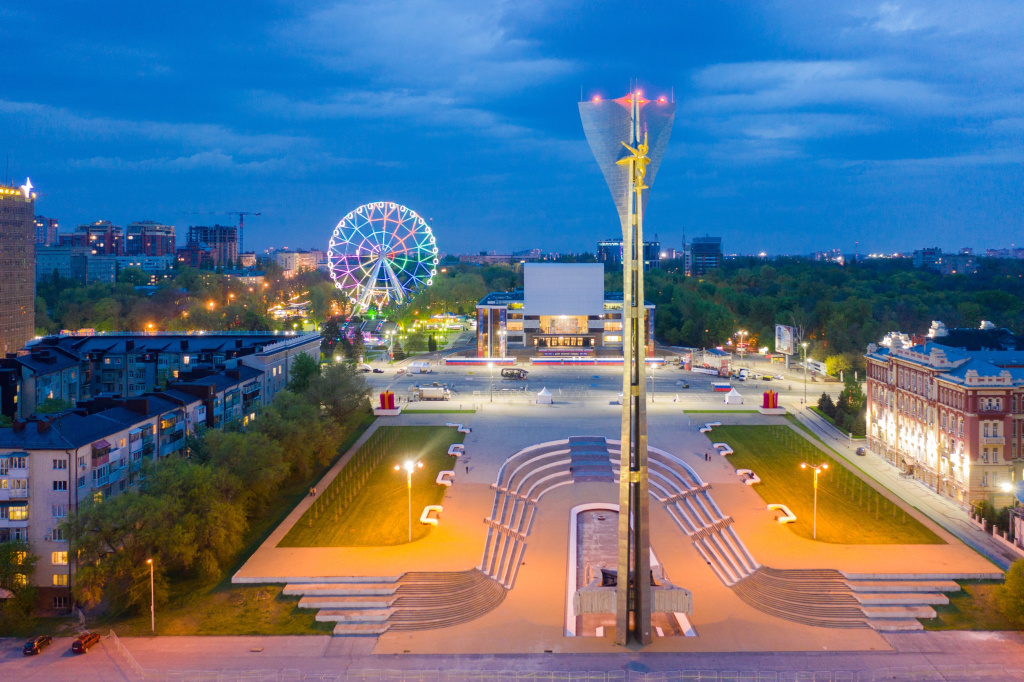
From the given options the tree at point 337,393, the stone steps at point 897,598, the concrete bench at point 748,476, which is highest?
the tree at point 337,393

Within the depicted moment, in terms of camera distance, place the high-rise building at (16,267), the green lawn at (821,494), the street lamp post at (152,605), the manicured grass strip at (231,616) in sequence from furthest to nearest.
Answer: the high-rise building at (16,267)
the green lawn at (821,494)
the street lamp post at (152,605)
the manicured grass strip at (231,616)

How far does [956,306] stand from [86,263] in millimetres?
147707

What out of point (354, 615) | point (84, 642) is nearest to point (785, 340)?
point (354, 615)

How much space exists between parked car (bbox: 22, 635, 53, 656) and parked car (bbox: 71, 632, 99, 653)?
74cm

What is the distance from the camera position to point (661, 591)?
2277 centimetres

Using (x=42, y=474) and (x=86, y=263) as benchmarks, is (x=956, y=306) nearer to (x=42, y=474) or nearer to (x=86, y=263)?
(x=42, y=474)

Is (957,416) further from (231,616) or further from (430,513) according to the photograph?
(231,616)

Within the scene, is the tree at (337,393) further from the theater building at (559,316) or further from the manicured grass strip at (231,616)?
the theater building at (559,316)

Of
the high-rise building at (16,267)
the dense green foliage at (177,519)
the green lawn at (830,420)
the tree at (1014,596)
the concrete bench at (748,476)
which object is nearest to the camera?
the tree at (1014,596)

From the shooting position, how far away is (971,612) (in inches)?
945

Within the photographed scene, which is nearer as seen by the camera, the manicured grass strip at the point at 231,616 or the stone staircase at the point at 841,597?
the manicured grass strip at the point at 231,616

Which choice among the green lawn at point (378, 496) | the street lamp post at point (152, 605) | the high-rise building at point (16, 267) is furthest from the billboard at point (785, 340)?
the high-rise building at point (16, 267)

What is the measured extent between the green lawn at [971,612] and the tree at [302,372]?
39.0 m

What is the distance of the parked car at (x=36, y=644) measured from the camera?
21.9 m
